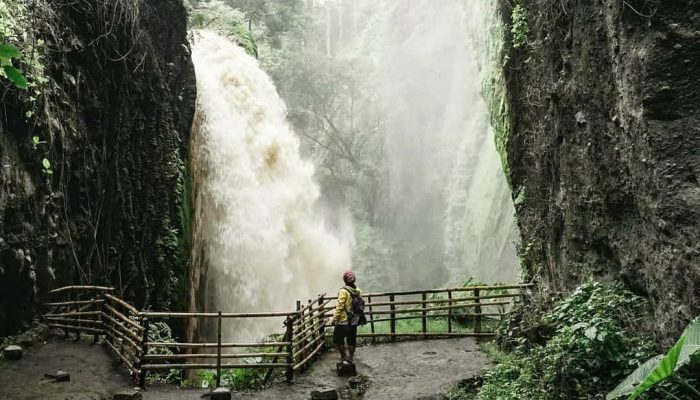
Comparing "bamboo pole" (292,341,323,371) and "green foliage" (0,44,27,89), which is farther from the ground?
"green foliage" (0,44,27,89)

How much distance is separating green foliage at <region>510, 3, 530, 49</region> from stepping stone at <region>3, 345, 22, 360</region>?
363 inches

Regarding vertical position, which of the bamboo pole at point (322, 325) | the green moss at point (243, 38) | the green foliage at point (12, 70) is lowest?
the bamboo pole at point (322, 325)

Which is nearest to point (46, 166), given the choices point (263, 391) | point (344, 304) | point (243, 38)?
point (263, 391)

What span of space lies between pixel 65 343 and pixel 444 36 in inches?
1135

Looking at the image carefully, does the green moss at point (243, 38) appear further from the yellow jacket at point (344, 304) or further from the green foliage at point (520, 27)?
the yellow jacket at point (344, 304)

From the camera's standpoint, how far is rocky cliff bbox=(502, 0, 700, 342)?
540cm

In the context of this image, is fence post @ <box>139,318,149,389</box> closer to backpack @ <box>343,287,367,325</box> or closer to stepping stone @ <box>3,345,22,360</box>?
stepping stone @ <box>3,345,22,360</box>

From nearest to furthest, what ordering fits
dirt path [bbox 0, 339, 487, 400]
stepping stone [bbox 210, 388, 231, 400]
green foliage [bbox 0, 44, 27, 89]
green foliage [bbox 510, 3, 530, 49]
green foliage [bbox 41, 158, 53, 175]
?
1. green foliage [bbox 0, 44, 27, 89]
2. dirt path [bbox 0, 339, 487, 400]
3. stepping stone [bbox 210, 388, 231, 400]
4. green foliage [bbox 41, 158, 53, 175]
5. green foliage [bbox 510, 3, 530, 49]

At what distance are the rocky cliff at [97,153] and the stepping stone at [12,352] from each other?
0.44 metres

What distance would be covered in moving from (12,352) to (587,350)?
7.46m

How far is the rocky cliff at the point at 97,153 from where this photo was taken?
870 centimetres

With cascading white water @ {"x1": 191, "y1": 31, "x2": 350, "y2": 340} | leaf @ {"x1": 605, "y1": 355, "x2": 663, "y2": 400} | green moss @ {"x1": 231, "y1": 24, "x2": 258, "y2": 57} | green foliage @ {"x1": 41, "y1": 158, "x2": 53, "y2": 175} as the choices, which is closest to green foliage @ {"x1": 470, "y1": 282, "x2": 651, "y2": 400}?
leaf @ {"x1": 605, "y1": 355, "x2": 663, "y2": 400}

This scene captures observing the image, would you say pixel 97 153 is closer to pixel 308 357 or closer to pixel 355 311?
pixel 308 357

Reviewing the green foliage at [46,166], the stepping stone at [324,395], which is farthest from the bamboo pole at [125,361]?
the green foliage at [46,166]
